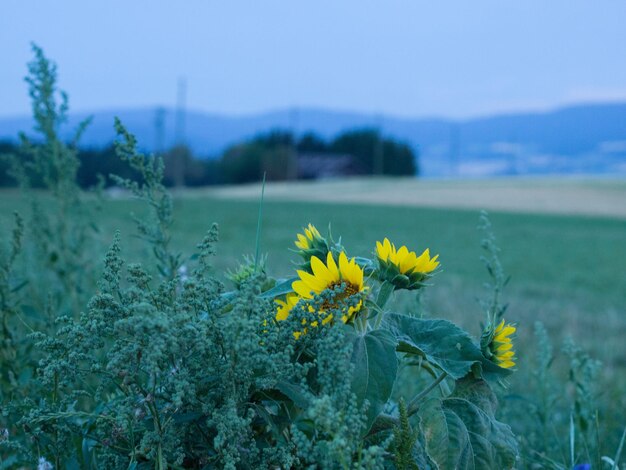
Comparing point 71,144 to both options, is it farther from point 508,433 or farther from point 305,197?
point 305,197

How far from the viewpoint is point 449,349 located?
1.38 meters

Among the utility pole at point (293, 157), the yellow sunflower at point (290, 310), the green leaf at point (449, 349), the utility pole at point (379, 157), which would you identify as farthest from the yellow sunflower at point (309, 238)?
the utility pole at point (379, 157)

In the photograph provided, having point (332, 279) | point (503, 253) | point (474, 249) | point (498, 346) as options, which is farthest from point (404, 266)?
point (474, 249)

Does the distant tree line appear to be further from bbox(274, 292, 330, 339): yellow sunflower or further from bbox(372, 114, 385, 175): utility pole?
bbox(274, 292, 330, 339): yellow sunflower

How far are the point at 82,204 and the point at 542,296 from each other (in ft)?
30.5

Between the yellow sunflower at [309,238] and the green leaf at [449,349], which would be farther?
the yellow sunflower at [309,238]

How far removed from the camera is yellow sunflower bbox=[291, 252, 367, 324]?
131 centimetres

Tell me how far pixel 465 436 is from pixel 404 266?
1.09ft

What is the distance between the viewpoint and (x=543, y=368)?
2.39 meters

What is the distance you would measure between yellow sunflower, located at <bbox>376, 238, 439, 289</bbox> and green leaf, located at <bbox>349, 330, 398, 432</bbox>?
0.16m

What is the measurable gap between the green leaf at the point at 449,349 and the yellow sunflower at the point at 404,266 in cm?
11

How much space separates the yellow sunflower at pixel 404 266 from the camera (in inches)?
53.9

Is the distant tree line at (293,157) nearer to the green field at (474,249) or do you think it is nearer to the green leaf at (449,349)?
the green field at (474,249)

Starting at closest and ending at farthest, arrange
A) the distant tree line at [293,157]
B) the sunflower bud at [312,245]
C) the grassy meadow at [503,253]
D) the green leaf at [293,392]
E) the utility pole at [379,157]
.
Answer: the green leaf at [293,392], the sunflower bud at [312,245], the grassy meadow at [503,253], the distant tree line at [293,157], the utility pole at [379,157]
